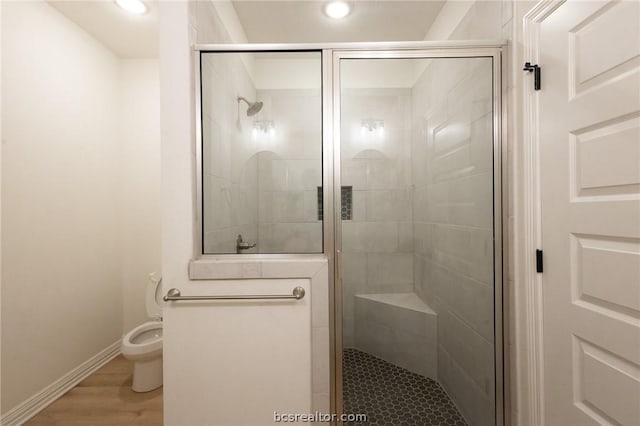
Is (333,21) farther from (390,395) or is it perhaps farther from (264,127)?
(390,395)

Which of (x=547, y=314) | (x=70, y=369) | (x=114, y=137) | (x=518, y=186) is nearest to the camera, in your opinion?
(x=547, y=314)

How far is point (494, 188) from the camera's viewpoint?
1312 millimetres

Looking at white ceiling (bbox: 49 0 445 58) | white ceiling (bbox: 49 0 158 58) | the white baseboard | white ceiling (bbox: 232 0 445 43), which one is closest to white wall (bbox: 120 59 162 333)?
white ceiling (bbox: 49 0 158 58)

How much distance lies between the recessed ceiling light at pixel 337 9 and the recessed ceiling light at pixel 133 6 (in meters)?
1.16

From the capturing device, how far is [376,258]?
135 cm

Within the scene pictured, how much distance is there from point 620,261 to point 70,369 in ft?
9.74

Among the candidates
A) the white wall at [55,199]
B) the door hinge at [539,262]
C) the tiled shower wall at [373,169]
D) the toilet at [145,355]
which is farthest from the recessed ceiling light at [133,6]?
the door hinge at [539,262]

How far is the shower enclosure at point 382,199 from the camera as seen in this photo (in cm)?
132

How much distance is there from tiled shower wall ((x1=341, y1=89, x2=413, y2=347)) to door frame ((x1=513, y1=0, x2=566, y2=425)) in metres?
0.45

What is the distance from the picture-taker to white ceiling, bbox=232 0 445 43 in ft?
6.04

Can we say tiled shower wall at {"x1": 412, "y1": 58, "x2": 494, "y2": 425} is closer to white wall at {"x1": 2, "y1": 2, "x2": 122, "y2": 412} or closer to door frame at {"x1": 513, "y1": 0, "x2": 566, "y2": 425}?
door frame at {"x1": 513, "y1": 0, "x2": 566, "y2": 425}

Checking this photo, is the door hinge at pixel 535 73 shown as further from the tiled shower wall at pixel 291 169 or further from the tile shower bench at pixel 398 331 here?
the tile shower bench at pixel 398 331

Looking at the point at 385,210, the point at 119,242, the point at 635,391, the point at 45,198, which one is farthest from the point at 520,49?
the point at 119,242

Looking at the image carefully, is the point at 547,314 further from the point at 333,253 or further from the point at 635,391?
the point at 333,253
